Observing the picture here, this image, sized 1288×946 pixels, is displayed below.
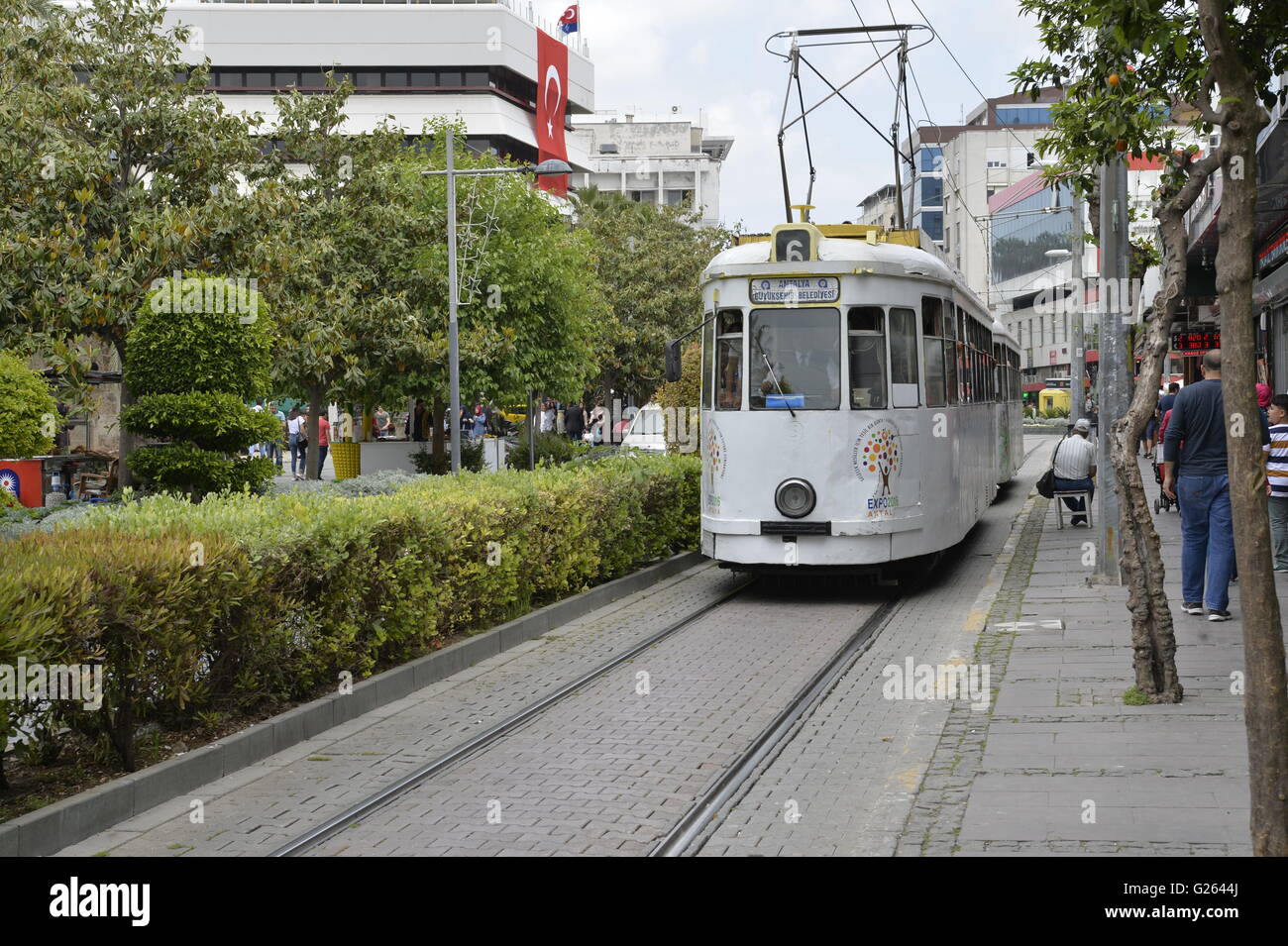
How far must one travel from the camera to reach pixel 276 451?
150 ft

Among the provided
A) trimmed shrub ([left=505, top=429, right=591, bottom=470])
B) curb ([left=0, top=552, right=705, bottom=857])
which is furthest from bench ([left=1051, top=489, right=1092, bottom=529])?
trimmed shrub ([left=505, top=429, right=591, bottom=470])

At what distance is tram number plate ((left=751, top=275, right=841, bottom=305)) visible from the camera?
13.9 meters

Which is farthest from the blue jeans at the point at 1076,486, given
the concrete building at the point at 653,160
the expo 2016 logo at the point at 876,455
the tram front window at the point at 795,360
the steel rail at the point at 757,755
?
the concrete building at the point at 653,160

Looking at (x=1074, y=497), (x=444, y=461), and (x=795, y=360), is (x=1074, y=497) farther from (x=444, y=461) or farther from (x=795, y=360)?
(x=444, y=461)

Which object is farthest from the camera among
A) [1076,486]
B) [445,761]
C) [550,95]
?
[550,95]

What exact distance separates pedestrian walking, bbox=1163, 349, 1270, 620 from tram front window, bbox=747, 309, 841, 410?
3586 millimetres

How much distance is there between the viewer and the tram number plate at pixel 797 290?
13906mm

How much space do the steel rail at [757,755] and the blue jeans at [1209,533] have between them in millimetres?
2573

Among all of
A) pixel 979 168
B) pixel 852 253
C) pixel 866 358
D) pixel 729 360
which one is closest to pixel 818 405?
pixel 866 358

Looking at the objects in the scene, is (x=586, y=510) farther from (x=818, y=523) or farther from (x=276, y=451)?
(x=276, y=451)

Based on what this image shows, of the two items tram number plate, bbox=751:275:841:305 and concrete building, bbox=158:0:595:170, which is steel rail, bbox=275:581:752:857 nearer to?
tram number plate, bbox=751:275:841:305

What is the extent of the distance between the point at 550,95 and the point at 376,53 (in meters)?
9.64

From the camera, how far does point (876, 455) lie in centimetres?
1377
